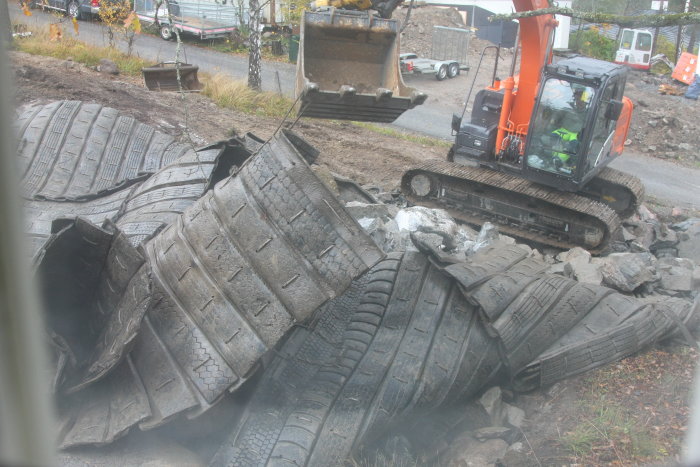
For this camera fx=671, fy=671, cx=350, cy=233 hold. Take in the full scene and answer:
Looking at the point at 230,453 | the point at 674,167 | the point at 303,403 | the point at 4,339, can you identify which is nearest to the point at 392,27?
the point at 303,403

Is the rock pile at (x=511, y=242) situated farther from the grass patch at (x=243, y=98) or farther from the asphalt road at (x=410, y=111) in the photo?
the grass patch at (x=243, y=98)

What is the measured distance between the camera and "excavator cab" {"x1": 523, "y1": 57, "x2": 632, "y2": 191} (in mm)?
8609

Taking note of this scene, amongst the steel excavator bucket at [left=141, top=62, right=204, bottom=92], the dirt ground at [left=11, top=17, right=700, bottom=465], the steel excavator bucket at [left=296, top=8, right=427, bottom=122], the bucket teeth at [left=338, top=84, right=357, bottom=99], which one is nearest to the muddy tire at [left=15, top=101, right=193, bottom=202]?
the dirt ground at [left=11, top=17, right=700, bottom=465]

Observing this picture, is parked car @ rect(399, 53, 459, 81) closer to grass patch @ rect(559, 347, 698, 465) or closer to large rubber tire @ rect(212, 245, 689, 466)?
large rubber tire @ rect(212, 245, 689, 466)

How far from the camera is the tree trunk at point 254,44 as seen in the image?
46.7ft

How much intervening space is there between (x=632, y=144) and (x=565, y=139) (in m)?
7.55

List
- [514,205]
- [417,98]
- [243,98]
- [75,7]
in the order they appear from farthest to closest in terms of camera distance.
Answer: [75,7] < [243,98] < [514,205] < [417,98]

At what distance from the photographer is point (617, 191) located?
9.57 meters

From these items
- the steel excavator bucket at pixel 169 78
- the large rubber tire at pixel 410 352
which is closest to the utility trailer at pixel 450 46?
the steel excavator bucket at pixel 169 78

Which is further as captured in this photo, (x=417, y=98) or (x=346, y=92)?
(x=417, y=98)

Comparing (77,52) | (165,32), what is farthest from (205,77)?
(165,32)

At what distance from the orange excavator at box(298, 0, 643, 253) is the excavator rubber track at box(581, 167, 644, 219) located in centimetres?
1

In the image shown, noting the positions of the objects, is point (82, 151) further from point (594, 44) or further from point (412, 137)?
point (594, 44)

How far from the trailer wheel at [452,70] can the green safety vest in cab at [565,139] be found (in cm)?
1224
